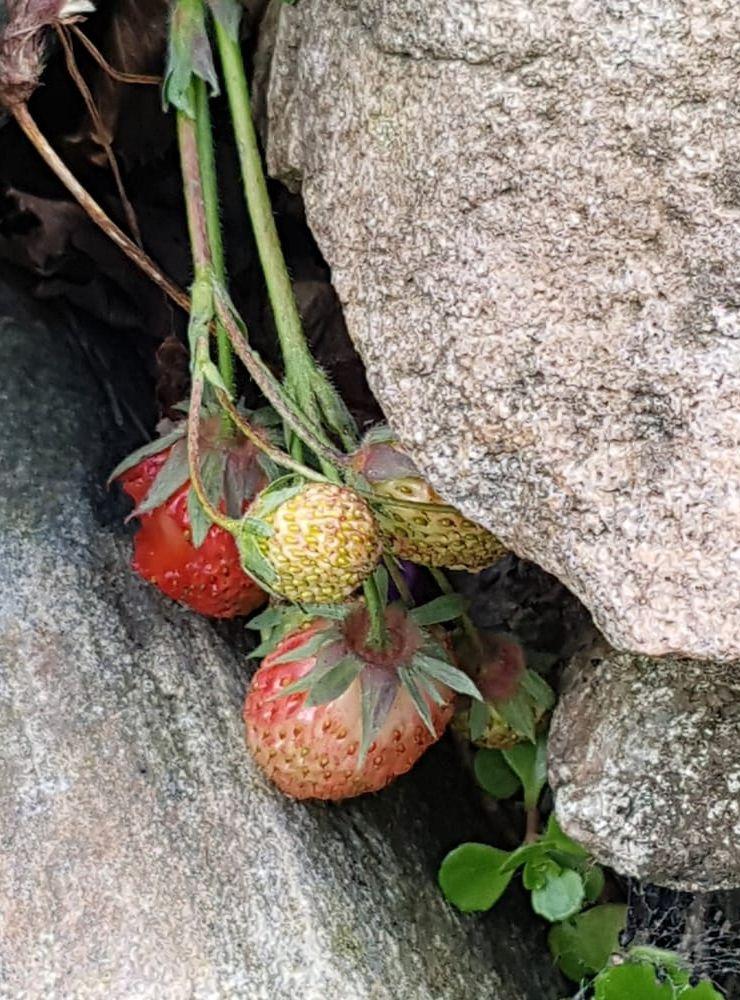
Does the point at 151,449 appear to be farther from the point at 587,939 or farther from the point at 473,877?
the point at 587,939

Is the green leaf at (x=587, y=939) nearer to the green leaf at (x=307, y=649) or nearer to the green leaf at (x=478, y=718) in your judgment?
the green leaf at (x=478, y=718)

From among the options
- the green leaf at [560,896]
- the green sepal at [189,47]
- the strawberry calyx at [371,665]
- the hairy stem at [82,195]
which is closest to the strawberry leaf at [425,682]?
the strawberry calyx at [371,665]

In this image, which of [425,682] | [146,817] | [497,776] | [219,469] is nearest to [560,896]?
[497,776]

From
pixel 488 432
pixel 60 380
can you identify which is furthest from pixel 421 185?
pixel 60 380

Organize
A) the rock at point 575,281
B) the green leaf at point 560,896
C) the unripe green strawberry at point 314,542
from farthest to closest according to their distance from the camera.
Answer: the green leaf at point 560,896
the unripe green strawberry at point 314,542
the rock at point 575,281

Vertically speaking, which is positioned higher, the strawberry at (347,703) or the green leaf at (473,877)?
the strawberry at (347,703)

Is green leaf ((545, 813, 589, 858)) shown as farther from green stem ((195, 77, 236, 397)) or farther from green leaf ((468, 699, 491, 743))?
green stem ((195, 77, 236, 397))

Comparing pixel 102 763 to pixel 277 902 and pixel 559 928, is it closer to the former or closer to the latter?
pixel 277 902

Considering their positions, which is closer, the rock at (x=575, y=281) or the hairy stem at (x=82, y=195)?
the rock at (x=575, y=281)
